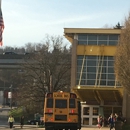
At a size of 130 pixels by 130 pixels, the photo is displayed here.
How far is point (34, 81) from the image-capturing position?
62.4 meters

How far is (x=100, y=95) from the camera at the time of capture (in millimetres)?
45844

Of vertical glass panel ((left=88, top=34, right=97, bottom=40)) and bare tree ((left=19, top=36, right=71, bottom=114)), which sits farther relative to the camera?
bare tree ((left=19, top=36, right=71, bottom=114))

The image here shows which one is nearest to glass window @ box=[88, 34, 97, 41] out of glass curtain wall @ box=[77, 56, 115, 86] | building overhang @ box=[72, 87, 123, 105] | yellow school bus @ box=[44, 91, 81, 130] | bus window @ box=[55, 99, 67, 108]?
glass curtain wall @ box=[77, 56, 115, 86]

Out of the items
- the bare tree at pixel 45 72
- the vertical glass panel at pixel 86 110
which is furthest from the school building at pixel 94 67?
the bare tree at pixel 45 72

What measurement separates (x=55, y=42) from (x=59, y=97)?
114 ft

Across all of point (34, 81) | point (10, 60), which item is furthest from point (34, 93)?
point (10, 60)

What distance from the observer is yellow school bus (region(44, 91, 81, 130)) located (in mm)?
28484

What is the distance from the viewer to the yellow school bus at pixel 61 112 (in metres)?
28.5

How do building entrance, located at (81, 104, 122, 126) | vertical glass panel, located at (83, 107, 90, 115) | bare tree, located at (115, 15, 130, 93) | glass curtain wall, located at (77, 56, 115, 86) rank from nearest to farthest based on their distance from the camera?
bare tree, located at (115, 15, 130, 93) < glass curtain wall, located at (77, 56, 115, 86) < building entrance, located at (81, 104, 122, 126) < vertical glass panel, located at (83, 107, 90, 115)

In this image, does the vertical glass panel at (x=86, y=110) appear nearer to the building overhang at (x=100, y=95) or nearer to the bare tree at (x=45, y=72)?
the building overhang at (x=100, y=95)

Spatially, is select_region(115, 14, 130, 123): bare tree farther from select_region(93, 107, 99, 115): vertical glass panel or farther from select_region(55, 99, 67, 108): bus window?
select_region(93, 107, 99, 115): vertical glass panel

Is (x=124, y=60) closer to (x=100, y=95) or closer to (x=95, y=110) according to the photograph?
(x=100, y=95)

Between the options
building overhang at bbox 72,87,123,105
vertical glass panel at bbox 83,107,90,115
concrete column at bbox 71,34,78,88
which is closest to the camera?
building overhang at bbox 72,87,123,105

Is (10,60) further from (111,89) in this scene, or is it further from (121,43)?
(121,43)
